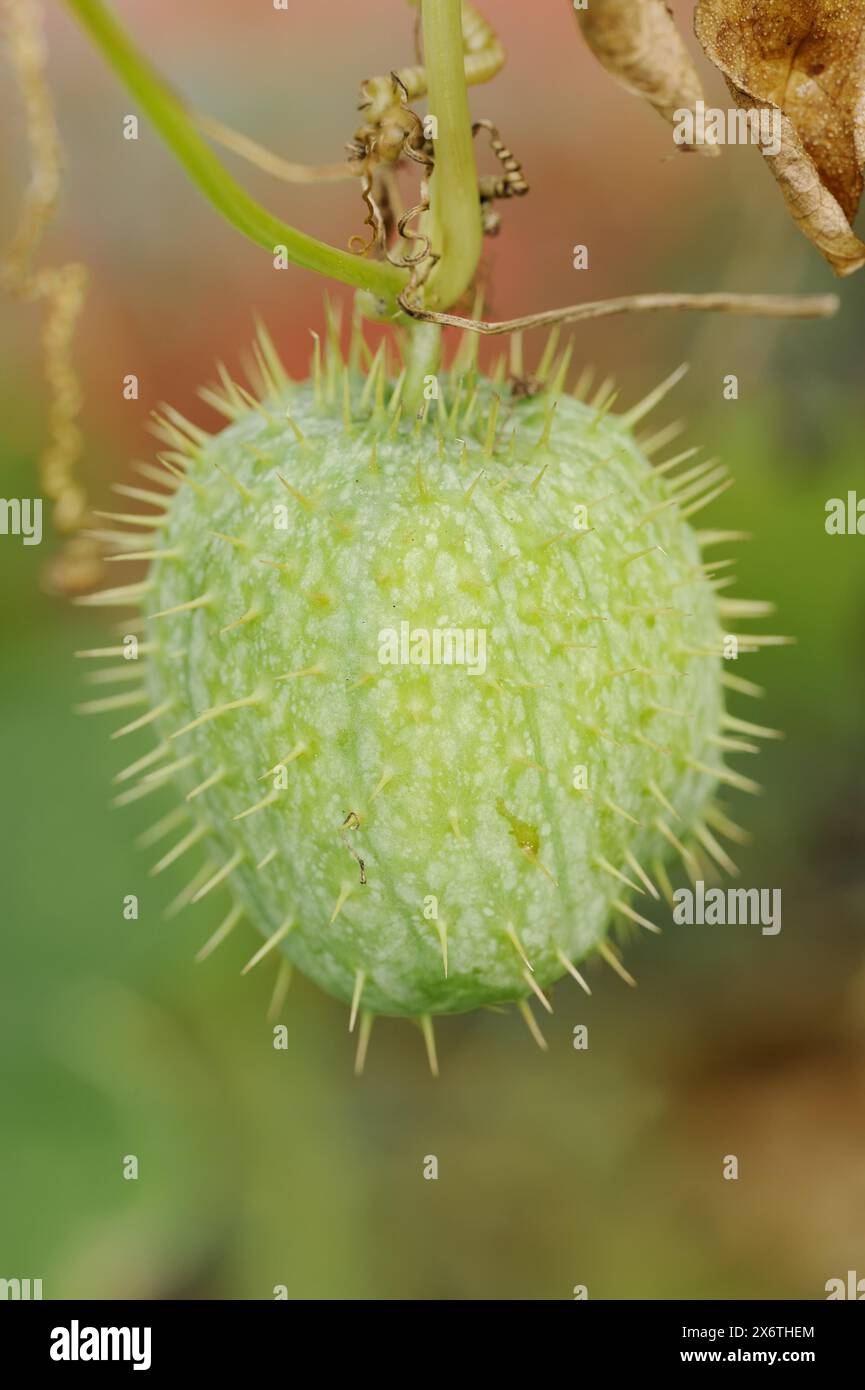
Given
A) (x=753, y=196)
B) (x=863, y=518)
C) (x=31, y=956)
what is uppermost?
(x=753, y=196)

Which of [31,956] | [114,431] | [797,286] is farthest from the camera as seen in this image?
[114,431]

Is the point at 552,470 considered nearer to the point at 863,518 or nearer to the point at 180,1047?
the point at 863,518

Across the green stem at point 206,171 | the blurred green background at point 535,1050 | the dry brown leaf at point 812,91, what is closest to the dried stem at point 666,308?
the green stem at point 206,171

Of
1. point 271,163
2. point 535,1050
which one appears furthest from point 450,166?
point 535,1050

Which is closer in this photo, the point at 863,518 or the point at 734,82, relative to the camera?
the point at 734,82

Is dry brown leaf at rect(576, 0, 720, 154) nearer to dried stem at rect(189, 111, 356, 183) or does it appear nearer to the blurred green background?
dried stem at rect(189, 111, 356, 183)

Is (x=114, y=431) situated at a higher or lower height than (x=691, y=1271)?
higher

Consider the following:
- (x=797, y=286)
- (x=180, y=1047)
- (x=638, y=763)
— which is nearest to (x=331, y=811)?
(x=638, y=763)
